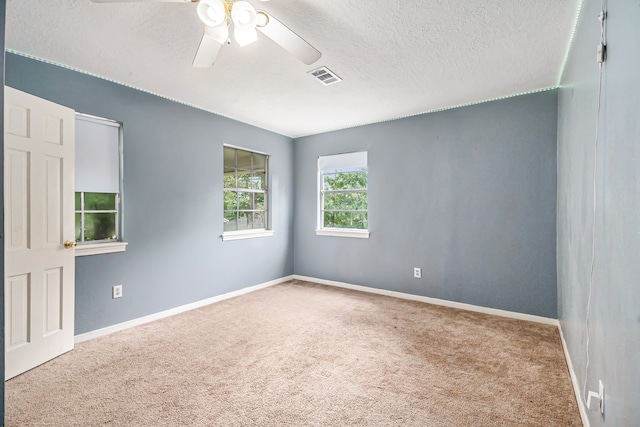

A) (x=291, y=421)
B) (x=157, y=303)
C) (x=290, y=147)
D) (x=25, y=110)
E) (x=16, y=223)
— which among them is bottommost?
(x=291, y=421)

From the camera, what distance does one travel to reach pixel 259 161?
4715 mm

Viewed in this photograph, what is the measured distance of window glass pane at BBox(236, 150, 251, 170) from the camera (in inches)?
174

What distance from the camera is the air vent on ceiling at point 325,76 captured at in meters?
2.69

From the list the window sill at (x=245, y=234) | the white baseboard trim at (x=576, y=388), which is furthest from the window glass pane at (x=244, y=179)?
the white baseboard trim at (x=576, y=388)

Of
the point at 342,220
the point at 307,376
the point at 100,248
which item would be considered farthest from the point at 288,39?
the point at 342,220

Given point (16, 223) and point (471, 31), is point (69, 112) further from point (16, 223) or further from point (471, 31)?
point (471, 31)

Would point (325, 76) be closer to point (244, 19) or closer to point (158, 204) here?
point (244, 19)

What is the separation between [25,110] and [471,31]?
11.2ft

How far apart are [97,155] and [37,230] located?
925 mm

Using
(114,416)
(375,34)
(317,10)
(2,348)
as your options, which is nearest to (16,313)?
(114,416)

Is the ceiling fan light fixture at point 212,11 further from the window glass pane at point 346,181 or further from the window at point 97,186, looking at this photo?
the window glass pane at point 346,181

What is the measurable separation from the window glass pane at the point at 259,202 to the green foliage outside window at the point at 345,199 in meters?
1.05

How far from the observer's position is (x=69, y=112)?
251 centimetres

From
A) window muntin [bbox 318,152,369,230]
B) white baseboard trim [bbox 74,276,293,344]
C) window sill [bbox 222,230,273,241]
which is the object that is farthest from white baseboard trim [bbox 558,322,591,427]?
window sill [bbox 222,230,273,241]
